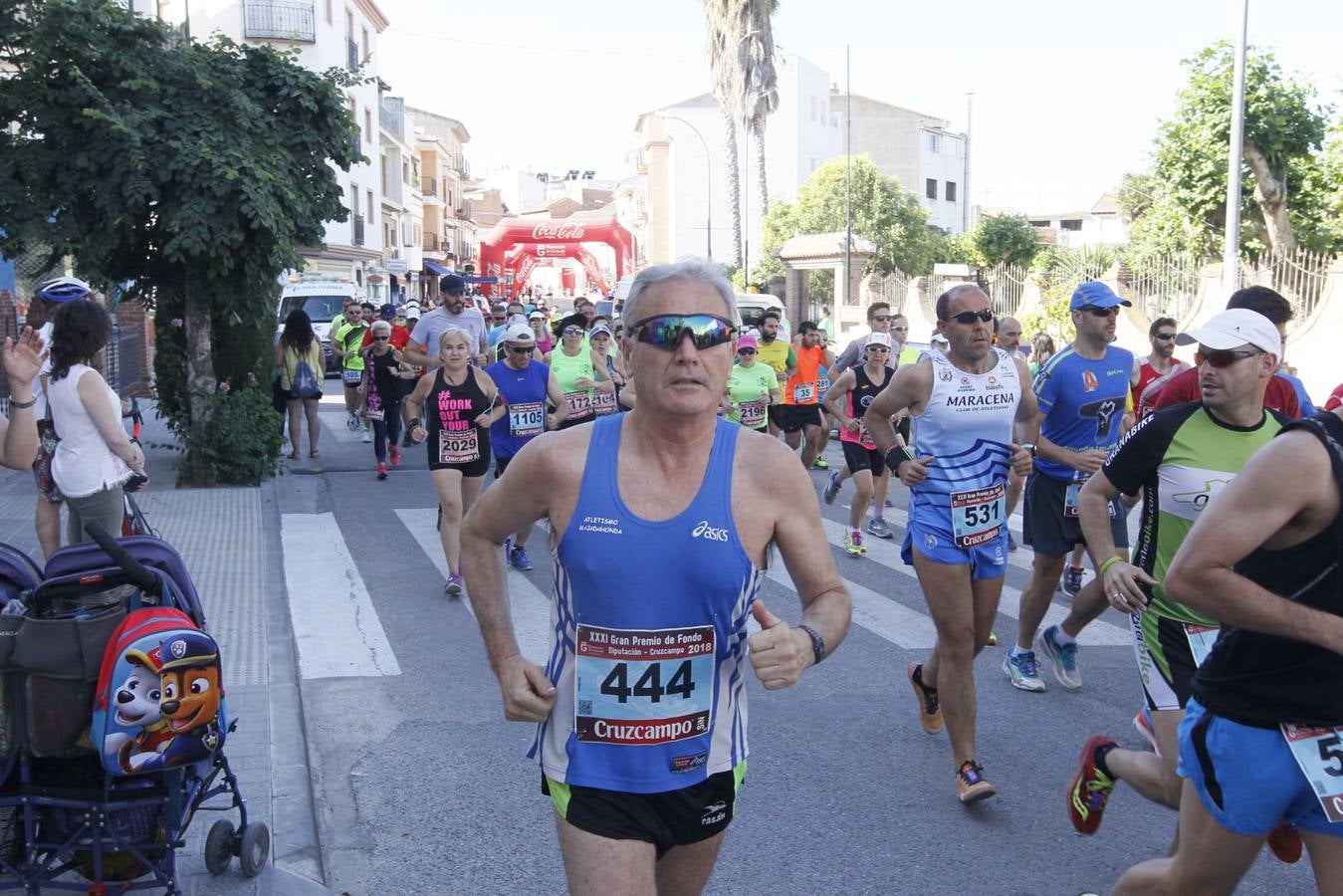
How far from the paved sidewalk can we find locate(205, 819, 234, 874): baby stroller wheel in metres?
0.05

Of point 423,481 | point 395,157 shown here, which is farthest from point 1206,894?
point 395,157

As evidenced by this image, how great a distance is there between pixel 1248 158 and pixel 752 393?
14.3m

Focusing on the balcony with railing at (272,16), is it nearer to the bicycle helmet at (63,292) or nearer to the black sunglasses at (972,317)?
the bicycle helmet at (63,292)

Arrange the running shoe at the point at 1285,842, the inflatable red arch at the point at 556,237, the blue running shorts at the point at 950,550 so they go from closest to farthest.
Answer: the running shoe at the point at 1285,842, the blue running shorts at the point at 950,550, the inflatable red arch at the point at 556,237

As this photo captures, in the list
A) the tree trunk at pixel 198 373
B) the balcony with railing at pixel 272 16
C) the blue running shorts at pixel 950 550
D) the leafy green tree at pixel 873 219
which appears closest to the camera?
the blue running shorts at pixel 950 550

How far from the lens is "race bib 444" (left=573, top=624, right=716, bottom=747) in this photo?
104 inches

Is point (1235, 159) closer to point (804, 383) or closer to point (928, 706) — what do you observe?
point (804, 383)

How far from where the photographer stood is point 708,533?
2629 millimetres

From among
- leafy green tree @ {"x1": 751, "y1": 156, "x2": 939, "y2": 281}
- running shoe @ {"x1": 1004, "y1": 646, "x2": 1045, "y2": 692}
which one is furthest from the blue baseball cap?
leafy green tree @ {"x1": 751, "y1": 156, "x2": 939, "y2": 281}

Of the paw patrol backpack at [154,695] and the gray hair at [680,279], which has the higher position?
the gray hair at [680,279]

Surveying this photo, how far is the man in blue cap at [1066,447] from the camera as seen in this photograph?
6.48m

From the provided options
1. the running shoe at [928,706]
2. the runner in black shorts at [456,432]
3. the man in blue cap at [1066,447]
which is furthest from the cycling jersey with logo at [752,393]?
the running shoe at [928,706]

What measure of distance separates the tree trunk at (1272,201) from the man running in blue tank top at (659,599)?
72.4ft

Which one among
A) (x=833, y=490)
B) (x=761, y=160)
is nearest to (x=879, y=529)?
(x=833, y=490)
